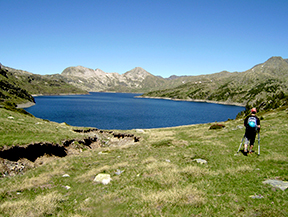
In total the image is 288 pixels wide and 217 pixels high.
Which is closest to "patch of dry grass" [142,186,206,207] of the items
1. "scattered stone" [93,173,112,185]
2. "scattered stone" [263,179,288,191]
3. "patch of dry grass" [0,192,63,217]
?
"scattered stone" [93,173,112,185]

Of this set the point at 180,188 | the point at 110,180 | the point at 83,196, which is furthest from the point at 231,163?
the point at 83,196

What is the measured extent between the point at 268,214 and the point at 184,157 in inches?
440

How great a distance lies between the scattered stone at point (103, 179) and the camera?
14320 millimetres

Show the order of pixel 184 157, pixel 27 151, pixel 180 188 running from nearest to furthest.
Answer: pixel 180 188
pixel 184 157
pixel 27 151

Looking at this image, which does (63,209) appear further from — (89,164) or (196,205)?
(89,164)

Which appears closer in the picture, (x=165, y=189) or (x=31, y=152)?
(x=165, y=189)

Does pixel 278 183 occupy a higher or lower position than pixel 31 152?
higher

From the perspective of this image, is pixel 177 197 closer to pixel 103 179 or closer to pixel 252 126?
pixel 103 179

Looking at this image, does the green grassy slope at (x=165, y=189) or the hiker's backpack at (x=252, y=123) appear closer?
the green grassy slope at (x=165, y=189)

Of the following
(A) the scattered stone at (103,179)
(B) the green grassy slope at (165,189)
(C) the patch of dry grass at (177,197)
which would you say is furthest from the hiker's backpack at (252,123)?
(A) the scattered stone at (103,179)

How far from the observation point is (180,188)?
11672 millimetres

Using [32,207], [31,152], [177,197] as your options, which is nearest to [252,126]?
[177,197]

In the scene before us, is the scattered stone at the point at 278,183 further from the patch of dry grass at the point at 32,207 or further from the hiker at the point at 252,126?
the patch of dry grass at the point at 32,207

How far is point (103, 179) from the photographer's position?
14.7 meters
